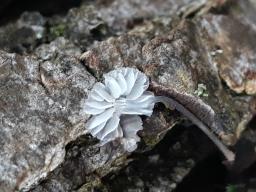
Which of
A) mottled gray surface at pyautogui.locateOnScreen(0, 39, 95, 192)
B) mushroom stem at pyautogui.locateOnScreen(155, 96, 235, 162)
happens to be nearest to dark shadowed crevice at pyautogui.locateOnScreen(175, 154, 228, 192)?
mushroom stem at pyautogui.locateOnScreen(155, 96, 235, 162)

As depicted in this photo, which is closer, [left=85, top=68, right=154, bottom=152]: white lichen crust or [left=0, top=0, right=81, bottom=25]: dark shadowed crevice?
[left=85, top=68, right=154, bottom=152]: white lichen crust

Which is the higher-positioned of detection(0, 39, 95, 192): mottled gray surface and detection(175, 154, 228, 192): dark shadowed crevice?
detection(0, 39, 95, 192): mottled gray surface

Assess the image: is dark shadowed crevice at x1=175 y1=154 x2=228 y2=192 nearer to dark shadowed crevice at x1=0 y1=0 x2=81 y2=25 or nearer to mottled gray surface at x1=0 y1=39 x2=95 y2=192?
mottled gray surface at x1=0 y1=39 x2=95 y2=192

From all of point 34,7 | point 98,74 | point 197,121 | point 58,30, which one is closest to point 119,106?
point 98,74

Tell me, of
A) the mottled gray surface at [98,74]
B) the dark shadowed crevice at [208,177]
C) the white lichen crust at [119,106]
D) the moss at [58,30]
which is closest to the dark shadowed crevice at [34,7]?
the mottled gray surface at [98,74]

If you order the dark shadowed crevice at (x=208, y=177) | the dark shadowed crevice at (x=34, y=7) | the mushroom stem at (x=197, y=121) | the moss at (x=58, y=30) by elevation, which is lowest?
the dark shadowed crevice at (x=208, y=177)

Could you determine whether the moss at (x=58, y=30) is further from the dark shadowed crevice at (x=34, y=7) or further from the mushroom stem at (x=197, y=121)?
the mushroom stem at (x=197, y=121)

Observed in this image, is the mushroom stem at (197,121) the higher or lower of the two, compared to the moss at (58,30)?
lower

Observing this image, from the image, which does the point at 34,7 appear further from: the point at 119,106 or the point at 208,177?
the point at 208,177
